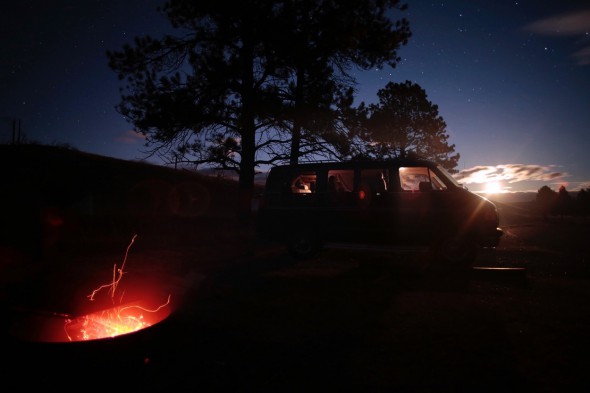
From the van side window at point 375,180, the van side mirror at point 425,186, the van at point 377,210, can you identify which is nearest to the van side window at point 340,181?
the van at point 377,210

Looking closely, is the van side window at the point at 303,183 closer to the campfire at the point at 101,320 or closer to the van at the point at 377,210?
the van at the point at 377,210

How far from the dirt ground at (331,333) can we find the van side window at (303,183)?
1.93 meters

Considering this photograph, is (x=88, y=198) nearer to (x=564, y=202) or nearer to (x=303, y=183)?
(x=303, y=183)

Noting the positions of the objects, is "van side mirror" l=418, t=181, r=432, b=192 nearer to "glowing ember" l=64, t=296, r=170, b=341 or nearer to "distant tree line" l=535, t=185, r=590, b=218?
"glowing ember" l=64, t=296, r=170, b=341

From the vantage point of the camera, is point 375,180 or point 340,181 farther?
point 340,181

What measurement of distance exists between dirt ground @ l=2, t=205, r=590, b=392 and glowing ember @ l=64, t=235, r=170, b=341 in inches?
6.9

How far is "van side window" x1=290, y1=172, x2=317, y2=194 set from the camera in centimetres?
947

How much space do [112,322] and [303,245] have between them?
643 centimetres

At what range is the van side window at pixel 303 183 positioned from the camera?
9469mm

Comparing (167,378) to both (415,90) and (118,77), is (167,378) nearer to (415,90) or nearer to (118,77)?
(118,77)

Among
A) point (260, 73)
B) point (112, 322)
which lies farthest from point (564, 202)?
point (112, 322)

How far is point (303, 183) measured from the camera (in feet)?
31.4

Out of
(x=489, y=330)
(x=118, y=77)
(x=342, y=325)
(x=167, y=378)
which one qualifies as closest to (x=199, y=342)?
(x=167, y=378)

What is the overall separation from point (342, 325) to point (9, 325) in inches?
130
